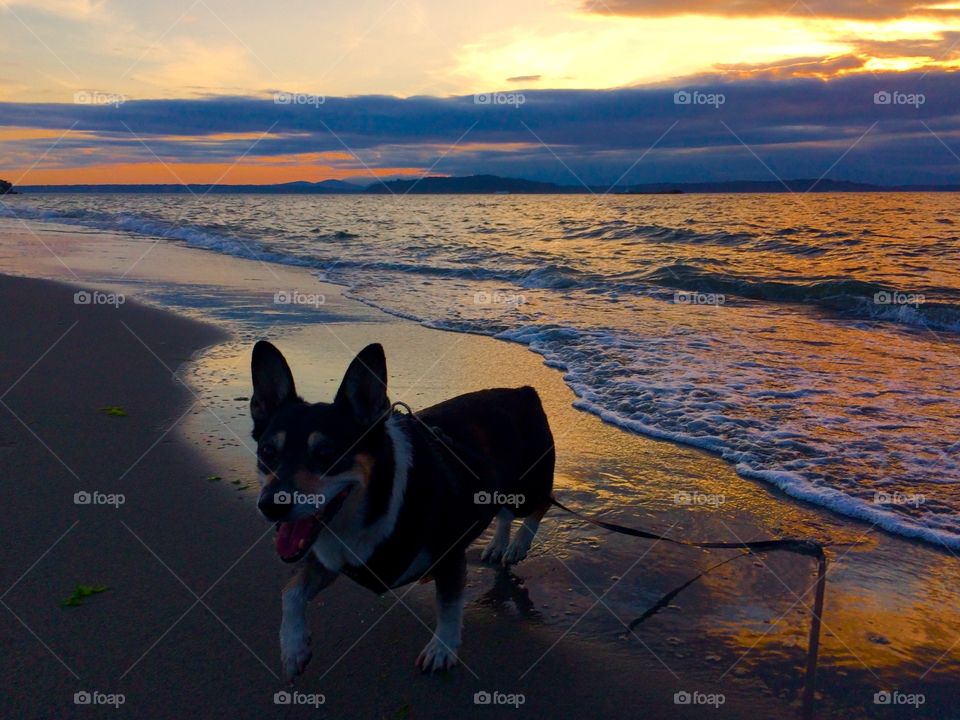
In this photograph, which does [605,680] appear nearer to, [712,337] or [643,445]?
[643,445]

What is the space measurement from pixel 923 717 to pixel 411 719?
6.78 feet

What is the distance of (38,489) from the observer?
16.3 feet

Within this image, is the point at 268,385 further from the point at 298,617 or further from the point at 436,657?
the point at 436,657

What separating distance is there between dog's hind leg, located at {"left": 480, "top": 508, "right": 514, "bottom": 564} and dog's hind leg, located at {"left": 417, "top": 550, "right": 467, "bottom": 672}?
2.85 feet

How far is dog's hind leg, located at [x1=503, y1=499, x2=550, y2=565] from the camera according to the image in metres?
4.55

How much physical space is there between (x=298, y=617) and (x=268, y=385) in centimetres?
106

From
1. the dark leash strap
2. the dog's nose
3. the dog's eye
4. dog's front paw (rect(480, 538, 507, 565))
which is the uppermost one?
the dog's eye

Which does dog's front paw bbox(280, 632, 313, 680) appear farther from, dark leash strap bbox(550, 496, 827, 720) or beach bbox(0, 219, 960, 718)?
dark leash strap bbox(550, 496, 827, 720)

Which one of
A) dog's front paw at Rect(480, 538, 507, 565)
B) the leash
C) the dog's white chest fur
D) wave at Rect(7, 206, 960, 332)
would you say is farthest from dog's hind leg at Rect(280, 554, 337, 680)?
wave at Rect(7, 206, 960, 332)

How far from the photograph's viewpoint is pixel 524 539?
15.1 feet

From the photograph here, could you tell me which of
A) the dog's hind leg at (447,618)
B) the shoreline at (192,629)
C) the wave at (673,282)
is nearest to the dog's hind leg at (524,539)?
the shoreline at (192,629)

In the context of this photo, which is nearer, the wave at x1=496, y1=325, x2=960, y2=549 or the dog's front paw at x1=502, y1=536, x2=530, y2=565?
the dog's front paw at x1=502, y1=536, x2=530, y2=565

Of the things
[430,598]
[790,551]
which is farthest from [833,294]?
[430,598]

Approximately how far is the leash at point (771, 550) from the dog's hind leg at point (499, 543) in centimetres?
38
